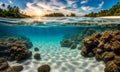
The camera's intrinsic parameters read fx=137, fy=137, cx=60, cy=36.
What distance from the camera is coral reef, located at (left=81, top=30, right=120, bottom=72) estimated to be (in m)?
10.5

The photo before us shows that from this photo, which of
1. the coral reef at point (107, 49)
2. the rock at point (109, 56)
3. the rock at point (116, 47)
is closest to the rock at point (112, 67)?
the coral reef at point (107, 49)

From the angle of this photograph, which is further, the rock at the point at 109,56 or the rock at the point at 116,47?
the rock at the point at 116,47

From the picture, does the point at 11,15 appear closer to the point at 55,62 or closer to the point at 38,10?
the point at 38,10

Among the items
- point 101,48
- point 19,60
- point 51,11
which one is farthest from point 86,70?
point 51,11

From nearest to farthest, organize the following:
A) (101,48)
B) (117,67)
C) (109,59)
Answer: (117,67) < (109,59) < (101,48)

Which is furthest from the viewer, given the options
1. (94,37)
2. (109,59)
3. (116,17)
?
(116,17)

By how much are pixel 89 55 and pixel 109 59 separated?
2971 mm


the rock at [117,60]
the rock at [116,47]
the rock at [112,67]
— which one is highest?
the rock at [116,47]

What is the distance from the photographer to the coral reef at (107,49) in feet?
34.5

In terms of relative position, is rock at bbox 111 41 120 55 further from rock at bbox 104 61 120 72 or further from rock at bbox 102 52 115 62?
rock at bbox 104 61 120 72

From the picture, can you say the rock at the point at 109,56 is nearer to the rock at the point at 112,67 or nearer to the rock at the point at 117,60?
the rock at the point at 117,60

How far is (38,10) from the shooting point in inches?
811

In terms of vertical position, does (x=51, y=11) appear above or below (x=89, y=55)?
above

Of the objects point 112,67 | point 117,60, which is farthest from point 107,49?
point 112,67
